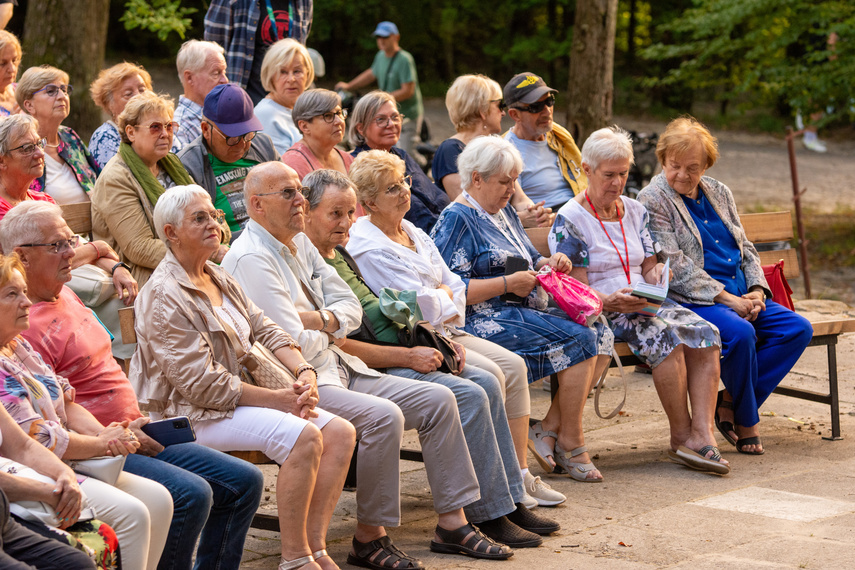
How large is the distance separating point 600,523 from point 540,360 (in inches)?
32.8

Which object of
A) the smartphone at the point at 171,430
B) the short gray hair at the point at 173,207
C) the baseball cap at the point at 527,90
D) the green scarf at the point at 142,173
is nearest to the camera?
the smartphone at the point at 171,430

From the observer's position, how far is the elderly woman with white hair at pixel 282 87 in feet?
20.1

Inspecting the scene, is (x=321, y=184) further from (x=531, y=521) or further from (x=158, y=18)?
(x=158, y=18)

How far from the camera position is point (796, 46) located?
1480 cm

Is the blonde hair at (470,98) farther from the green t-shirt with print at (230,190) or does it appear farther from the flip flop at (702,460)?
the flip flop at (702,460)

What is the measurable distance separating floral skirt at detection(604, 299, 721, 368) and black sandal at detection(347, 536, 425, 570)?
1.84m

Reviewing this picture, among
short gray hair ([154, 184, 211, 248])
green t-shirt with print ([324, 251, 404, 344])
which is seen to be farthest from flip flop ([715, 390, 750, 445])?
short gray hair ([154, 184, 211, 248])

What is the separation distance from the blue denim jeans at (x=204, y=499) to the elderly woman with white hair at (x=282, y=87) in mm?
3128

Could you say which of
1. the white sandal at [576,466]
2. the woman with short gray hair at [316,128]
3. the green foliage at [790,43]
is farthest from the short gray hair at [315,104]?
the green foliage at [790,43]

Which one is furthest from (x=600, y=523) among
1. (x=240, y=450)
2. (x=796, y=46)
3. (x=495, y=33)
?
(x=495, y=33)

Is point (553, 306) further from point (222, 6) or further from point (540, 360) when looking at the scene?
point (222, 6)

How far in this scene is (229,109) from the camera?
4.93 meters

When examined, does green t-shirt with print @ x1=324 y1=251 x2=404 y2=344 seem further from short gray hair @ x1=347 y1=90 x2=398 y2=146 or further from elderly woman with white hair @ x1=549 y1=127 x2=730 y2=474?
short gray hair @ x1=347 y1=90 x2=398 y2=146

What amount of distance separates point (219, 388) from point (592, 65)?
22.6 ft
